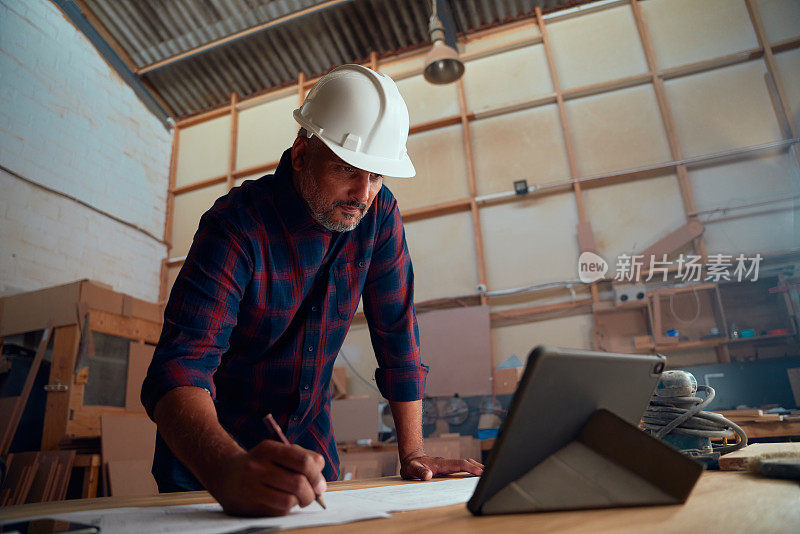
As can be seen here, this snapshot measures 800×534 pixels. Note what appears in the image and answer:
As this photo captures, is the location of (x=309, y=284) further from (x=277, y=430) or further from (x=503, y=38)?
(x=503, y=38)

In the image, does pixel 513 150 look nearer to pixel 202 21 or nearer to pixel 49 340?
pixel 202 21

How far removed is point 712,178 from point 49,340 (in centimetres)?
567

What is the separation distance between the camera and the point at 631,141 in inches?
203

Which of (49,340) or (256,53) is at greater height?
(256,53)

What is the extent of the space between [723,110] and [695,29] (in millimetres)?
933

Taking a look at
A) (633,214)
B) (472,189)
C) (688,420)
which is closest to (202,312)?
(688,420)

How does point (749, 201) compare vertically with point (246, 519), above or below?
above

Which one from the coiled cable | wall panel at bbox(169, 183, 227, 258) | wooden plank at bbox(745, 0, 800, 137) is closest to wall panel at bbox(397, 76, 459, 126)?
wall panel at bbox(169, 183, 227, 258)

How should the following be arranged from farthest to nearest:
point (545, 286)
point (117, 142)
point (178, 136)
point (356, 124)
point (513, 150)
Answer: point (178, 136)
point (117, 142)
point (513, 150)
point (545, 286)
point (356, 124)

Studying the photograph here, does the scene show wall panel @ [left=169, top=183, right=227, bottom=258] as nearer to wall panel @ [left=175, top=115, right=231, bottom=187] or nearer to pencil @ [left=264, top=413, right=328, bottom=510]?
wall panel @ [left=175, top=115, right=231, bottom=187]

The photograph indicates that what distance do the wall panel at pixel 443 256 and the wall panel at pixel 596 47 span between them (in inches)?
73.4

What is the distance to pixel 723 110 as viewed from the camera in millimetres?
4945

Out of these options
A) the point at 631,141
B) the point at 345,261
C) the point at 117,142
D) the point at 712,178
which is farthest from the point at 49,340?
the point at 712,178

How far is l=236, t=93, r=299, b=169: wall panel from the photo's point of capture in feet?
21.0
